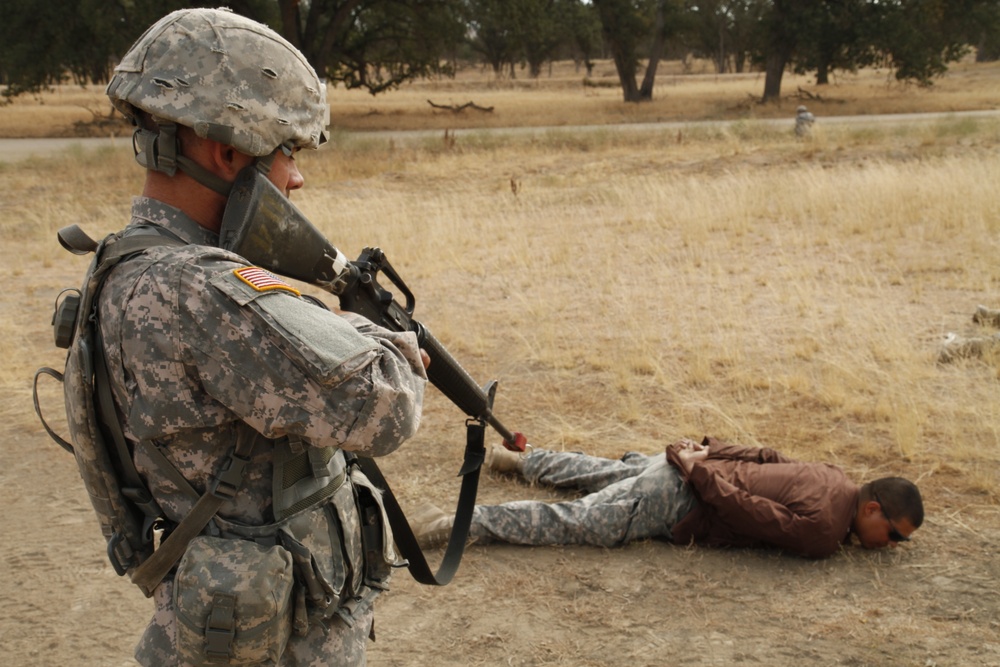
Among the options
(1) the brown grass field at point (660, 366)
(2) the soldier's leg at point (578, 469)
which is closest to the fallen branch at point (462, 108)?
(1) the brown grass field at point (660, 366)

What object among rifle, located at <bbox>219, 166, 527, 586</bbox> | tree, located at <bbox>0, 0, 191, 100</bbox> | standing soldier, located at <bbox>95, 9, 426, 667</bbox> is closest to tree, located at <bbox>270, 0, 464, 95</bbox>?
tree, located at <bbox>0, 0, 191, 100</bbox>

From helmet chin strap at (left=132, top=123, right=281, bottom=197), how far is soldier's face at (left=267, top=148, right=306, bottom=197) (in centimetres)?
5

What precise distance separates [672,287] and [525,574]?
15.2ft

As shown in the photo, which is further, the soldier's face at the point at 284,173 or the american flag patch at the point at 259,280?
the soldier's face at the point at 284,173

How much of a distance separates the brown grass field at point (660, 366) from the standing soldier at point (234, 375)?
1574 mm

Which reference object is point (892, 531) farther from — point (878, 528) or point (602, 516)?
point (602, 516)

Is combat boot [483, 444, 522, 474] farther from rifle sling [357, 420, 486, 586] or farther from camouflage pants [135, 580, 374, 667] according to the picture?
camouflage pants [135, 580, 374, 667]

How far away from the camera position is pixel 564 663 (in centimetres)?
331

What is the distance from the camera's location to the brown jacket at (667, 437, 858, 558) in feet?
12.6

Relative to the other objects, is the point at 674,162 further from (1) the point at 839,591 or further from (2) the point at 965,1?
(2) the point at 965,1

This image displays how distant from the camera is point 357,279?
2322 mm

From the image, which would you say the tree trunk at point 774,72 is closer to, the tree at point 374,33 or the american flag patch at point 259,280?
the tree at point 374,33

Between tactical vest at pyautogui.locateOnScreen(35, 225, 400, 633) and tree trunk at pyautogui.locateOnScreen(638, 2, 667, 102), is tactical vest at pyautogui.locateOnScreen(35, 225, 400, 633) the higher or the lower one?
the lower one

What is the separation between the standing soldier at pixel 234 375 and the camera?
65.7 inches
